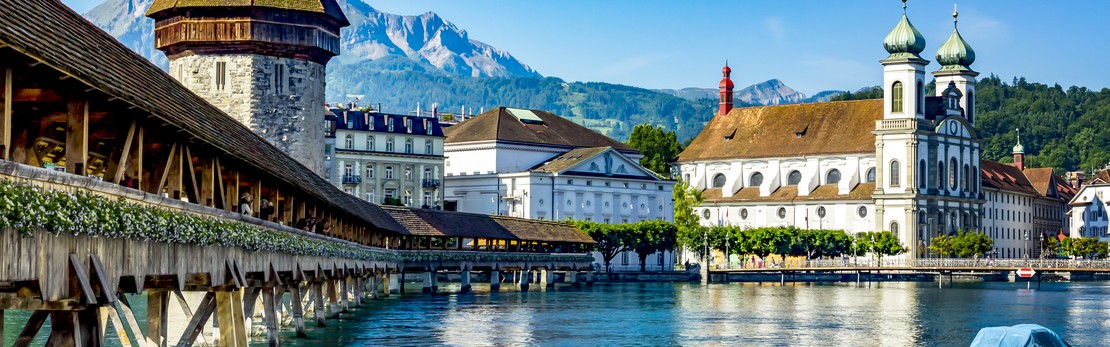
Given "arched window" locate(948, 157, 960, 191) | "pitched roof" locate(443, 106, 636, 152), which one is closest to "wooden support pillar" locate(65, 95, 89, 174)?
"pitched roof" locate(443, 106, 636, 152)

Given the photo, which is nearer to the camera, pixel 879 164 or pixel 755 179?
pixel 879 164

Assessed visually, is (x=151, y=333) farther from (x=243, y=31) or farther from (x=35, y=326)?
(x=243, y=31)

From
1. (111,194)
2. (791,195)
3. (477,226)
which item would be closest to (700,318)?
(477,226)

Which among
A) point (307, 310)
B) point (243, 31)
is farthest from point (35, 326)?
point (243, 31)

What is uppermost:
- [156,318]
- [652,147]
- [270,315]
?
[652,147]

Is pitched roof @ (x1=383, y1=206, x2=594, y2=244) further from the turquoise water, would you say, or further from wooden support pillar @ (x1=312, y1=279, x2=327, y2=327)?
wooden support pillar @ (x1=312, y1=279, x2=327, y2=327)

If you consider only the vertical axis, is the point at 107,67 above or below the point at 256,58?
below

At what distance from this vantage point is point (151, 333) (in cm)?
3003

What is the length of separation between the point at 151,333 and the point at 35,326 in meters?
6.89

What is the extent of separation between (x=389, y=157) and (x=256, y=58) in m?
56.8

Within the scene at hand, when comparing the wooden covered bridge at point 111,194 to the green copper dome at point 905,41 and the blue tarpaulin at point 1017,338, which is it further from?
the green copper dome at point 905,41

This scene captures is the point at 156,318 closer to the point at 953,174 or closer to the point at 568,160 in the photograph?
the point at 568,160

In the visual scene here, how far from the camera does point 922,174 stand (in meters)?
166

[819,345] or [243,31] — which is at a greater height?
[243,31]
